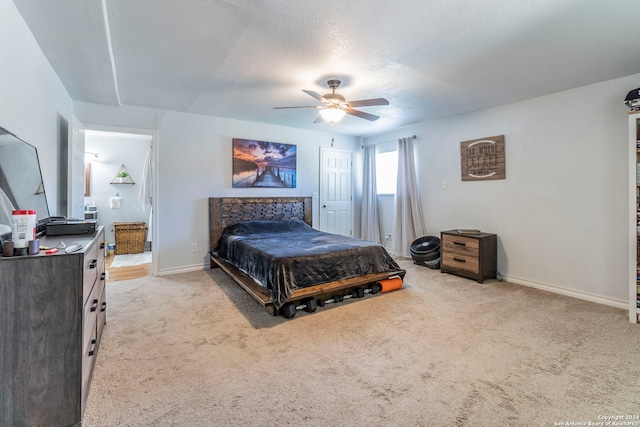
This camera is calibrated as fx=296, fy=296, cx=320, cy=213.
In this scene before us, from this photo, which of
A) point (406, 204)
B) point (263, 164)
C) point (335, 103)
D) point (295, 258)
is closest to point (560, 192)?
point (406, 204)

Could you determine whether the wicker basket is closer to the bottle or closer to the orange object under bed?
the orange object under bed

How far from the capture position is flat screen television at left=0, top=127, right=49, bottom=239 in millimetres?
1584

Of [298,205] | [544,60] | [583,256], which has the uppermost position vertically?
[544,60]

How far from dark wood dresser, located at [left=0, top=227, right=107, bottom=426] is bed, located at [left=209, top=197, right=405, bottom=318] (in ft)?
4.76

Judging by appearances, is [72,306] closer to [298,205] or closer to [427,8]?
[427,8]

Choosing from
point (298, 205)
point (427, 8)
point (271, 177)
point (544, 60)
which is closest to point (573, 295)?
point (544, 60)

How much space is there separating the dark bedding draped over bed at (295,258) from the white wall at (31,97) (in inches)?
73.6

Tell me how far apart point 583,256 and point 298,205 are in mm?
3884

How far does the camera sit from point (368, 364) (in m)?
2.00

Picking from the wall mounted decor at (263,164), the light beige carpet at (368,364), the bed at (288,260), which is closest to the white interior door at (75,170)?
the light beige carpet at (368,364)

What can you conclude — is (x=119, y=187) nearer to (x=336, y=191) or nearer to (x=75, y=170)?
(x=75, y=170)

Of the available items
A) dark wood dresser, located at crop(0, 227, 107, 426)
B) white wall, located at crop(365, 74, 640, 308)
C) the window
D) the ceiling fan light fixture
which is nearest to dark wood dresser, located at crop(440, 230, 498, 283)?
white wall, located at crop(365, 74, 640, 308)

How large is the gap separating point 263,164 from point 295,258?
2552 millimetres

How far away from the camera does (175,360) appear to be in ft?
6.70
